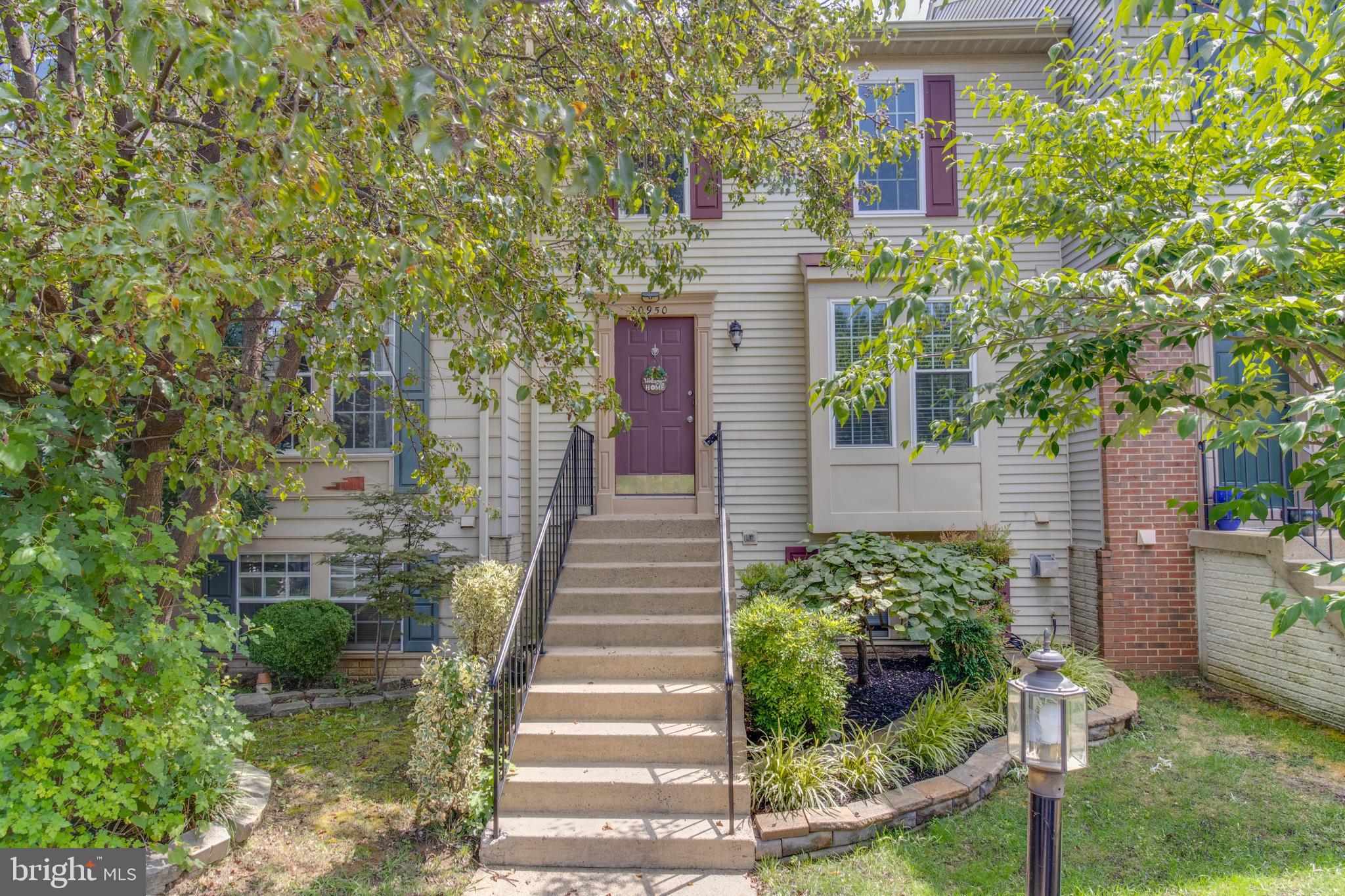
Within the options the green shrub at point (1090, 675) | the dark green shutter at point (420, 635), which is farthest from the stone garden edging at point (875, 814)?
the dark green shutter at point (420, 635)

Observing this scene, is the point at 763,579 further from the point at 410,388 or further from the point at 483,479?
the point at 410,388

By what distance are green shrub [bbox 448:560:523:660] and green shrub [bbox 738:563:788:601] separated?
193cm

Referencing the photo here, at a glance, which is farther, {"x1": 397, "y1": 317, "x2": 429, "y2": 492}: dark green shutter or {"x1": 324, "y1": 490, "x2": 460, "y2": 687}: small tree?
{"x1": 397, "y1": 317, "x2": 429, "y2": 492}: dark green shutter

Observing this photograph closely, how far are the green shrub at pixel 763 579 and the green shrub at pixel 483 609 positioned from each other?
1.93 meters

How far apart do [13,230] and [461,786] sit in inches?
126

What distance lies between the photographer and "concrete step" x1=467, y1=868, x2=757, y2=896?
139 inches

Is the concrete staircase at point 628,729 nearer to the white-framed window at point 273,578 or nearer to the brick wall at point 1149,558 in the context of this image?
the white-framed window at point 273,578

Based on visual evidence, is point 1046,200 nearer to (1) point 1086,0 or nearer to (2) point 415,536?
(1) point 1086,0

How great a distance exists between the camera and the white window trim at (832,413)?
24.4ft

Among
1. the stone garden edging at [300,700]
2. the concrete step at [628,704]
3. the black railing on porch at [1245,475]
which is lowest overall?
the stone garden edging at [300,700]

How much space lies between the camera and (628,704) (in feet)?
15.4

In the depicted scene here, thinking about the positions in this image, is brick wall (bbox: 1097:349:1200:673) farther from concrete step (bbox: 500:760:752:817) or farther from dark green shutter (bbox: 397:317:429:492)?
dark green shutter (bbox: 397:317:429:492)

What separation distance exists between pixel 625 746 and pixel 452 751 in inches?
39.0

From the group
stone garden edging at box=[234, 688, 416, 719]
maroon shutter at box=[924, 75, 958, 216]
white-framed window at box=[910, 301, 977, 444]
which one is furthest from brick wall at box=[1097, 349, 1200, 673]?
stone garden edging at box=[234, 688, 416, 719]
